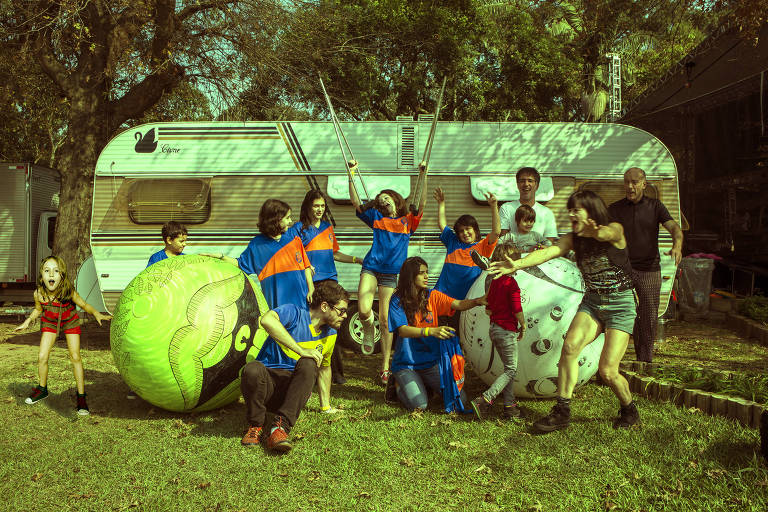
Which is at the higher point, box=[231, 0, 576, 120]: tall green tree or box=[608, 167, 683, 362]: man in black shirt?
box=[231, 0, 576, 120]: tall green tree

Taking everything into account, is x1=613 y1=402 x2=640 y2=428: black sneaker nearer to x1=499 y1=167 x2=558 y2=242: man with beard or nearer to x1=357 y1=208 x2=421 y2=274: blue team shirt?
x1=499 y1=167 x2=558 y2=242: man with beard

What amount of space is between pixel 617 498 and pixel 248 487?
7.62 feet

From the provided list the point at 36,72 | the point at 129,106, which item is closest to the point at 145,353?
the point at 129,106

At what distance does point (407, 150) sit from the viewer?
9.77m

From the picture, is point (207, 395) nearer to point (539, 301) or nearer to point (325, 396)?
point (325, 396)

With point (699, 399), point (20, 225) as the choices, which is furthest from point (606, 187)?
point (20, 225)

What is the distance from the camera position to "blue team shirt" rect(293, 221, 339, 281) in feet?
22.4

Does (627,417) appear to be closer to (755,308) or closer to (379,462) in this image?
(379,462)

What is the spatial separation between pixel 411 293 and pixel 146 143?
232 inches

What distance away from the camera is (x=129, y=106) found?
11938 millimetres

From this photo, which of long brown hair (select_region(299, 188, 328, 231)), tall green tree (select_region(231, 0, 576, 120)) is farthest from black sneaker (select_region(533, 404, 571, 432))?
tall green tree (select_region(231, 0, 576, 120))

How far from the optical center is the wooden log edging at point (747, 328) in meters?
9.65

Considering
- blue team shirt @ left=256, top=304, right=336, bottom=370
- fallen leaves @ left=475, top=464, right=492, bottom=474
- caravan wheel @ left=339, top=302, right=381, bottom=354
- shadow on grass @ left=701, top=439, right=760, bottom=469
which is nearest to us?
shadow on grass @ left=701, top=439, right=760, bottom=469

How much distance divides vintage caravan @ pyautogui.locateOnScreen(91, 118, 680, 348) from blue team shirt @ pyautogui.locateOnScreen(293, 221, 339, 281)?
2.67 meters
